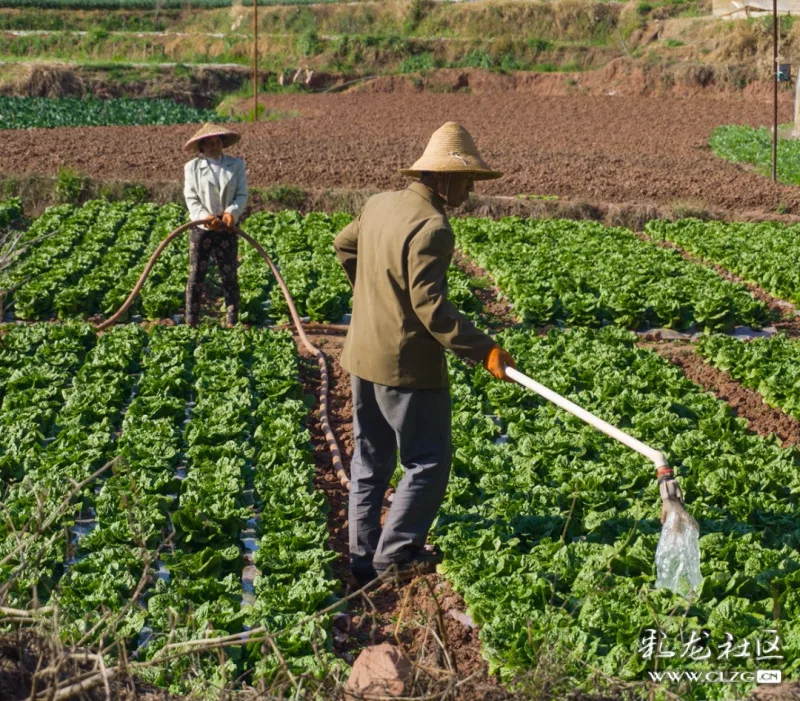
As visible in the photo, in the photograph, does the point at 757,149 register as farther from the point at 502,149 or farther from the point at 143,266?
the point at 143,266

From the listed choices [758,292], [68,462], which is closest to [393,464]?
[68,462]

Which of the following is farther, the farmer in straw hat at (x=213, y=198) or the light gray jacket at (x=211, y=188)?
the light gray jacket at (x=211, y=188)

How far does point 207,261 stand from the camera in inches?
399

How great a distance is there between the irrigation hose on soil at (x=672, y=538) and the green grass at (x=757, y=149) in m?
16.4

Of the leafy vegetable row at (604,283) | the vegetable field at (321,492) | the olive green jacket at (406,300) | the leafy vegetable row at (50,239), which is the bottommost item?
the vegetable field at (321,492)

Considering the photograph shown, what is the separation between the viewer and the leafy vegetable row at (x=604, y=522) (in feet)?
15.6

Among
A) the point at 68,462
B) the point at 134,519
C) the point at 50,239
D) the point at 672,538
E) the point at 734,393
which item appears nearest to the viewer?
the point at 672,538

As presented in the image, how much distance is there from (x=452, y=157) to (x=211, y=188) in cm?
502

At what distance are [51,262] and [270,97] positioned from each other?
2768 cm

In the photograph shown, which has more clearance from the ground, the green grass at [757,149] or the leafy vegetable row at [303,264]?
the green grass at [757,149]

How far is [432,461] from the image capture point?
5414 millimetres

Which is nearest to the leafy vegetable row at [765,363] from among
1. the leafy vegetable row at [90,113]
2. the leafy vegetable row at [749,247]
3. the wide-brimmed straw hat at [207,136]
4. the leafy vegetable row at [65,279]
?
the leafy vegetable row at [749,247]

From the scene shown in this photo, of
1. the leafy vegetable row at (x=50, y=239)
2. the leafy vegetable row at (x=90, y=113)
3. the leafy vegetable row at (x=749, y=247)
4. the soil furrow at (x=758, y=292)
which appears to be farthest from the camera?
the leafy vegetable row at (x=90, y=113)

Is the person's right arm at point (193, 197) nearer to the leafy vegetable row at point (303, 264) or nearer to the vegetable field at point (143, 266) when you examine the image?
the vegetable field at point (143, 266)
